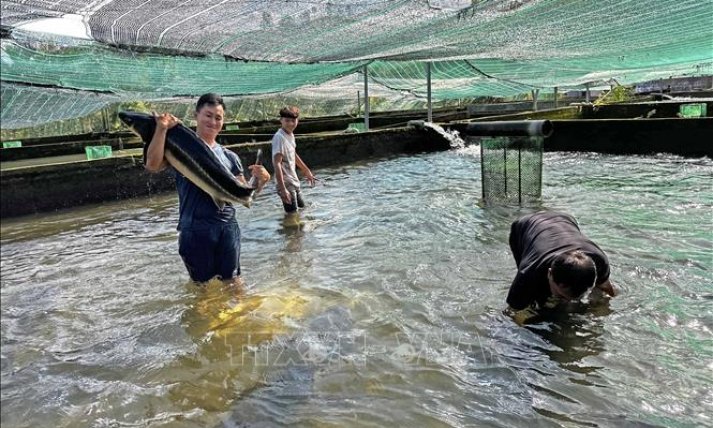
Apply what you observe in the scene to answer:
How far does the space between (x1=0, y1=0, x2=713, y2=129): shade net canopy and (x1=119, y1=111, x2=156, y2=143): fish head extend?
1899 millimetres

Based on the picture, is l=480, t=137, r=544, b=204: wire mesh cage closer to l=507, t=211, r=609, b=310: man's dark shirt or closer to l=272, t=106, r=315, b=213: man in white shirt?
l=272, t=106, r=315, b=213: man in white shirt

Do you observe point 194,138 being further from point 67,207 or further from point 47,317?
point 67,207

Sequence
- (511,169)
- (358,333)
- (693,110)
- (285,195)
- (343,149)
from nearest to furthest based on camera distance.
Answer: (358,333) < (285,195) < (511,169) < (693,110) < (343,149)

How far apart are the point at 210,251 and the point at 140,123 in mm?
1105

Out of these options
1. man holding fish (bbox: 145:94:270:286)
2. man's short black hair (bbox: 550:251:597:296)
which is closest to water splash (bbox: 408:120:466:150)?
man holding fish (bbox: 145:94:270:286)

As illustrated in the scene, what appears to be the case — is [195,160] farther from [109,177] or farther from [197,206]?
[109,177]

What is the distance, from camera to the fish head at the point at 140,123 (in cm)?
305

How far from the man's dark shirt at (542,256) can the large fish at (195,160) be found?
2.00 metres

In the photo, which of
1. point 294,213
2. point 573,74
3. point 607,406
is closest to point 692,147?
point 573,74

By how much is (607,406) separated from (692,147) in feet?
33.4

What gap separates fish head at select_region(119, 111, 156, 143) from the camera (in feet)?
10.0

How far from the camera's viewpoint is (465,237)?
624cm

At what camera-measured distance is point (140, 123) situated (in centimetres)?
309

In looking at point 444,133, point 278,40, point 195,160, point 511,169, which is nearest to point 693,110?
point 444,133
